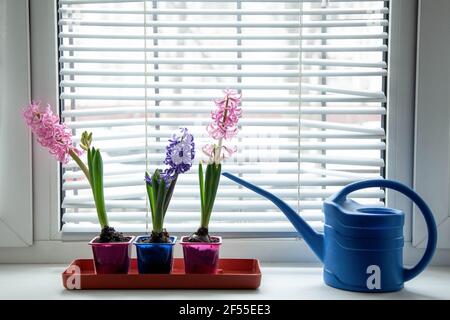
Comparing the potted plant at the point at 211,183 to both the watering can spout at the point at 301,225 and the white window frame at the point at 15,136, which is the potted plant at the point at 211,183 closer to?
the watering can spout at the point at 301,225

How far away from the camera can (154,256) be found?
3.69 ft

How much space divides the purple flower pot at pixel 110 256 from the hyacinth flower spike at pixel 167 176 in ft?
0.18

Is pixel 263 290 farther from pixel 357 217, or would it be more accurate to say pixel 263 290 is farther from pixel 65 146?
pixel 65 146

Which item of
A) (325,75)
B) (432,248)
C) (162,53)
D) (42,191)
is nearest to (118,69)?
(162,53)

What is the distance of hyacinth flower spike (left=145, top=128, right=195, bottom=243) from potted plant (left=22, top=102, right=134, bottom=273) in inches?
2.5

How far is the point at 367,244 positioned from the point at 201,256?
0.99ft

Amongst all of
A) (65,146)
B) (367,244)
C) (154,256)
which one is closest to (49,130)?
(65,146)

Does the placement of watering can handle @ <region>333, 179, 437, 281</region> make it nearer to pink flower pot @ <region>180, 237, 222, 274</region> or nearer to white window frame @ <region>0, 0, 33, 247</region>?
pink flower pot @ <region>180, 237, 222, 274</region>

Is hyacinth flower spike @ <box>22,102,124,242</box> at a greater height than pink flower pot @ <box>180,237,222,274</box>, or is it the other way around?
hyacinth flower spike @ <box>22,102,124,242</box>

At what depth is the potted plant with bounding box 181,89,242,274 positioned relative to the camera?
3.67ft

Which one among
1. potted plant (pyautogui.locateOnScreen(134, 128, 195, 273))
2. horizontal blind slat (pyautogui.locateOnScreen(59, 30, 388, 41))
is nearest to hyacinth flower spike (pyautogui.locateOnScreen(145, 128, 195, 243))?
potted plant (pyautogui.locateOnScreen(134, 128, 195, 273))

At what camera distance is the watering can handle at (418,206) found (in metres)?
1.07

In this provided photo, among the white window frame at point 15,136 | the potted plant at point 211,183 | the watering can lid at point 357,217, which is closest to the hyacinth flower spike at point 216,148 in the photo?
the potted plant at point 211,183

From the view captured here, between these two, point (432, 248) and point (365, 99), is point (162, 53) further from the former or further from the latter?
point (432, 248)
